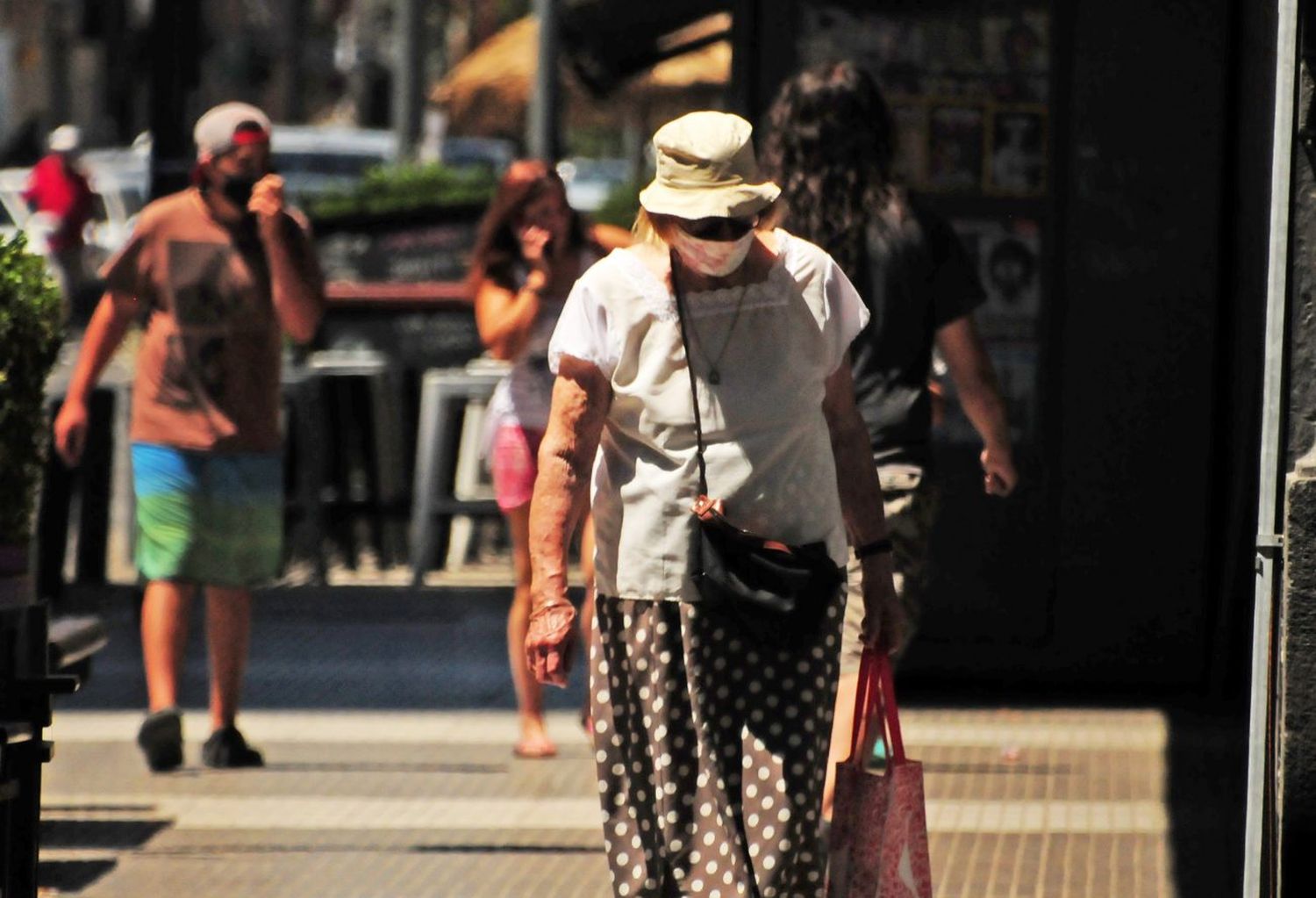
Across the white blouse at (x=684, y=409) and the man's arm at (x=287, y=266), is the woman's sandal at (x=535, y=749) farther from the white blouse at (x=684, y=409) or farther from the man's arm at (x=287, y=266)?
the white blouse at (x=684, y=409)

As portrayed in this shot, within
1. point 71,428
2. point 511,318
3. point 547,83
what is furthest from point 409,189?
point 71,428

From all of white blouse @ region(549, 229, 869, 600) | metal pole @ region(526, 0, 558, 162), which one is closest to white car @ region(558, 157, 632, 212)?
metal pole @ region(526, 0, 558, 162)

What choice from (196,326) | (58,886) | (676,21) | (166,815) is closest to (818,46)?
(676,21)

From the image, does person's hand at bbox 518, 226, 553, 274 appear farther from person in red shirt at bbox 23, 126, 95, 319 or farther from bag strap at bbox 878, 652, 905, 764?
person in red shirt at bbox 23, 126, 95, 319

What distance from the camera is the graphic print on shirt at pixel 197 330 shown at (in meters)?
7.20

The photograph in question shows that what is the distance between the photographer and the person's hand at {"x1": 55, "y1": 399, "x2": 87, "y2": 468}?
7027 mm

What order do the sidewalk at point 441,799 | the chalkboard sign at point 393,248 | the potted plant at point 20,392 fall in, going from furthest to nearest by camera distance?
1. the chalkboard sign at point 393,248
2. the sidewalk at point 441,799
3. the potted plant at point 20,392

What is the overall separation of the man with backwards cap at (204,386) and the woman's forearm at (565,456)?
284 cm

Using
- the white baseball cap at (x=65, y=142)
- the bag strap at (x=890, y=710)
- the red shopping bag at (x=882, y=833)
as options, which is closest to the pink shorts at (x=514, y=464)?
the bag strap at (x=890, y=710)

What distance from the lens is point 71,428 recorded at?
23.1 feet

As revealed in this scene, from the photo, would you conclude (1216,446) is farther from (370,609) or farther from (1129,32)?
(370,609)

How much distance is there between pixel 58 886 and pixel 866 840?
2.37 meters

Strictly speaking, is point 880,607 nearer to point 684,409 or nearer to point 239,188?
point 684,409

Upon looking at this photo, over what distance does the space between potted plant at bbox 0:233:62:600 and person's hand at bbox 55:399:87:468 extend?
1.19 metres
